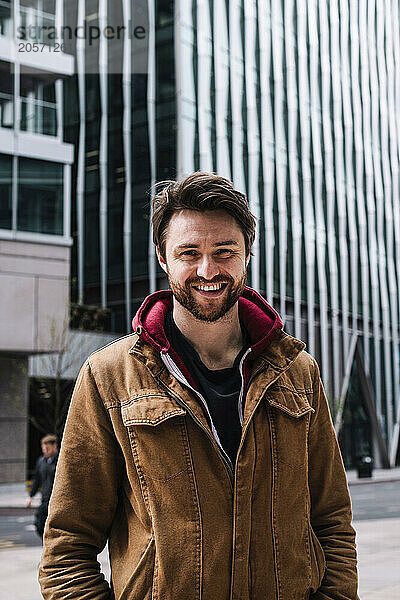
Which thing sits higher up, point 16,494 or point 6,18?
point 6,18

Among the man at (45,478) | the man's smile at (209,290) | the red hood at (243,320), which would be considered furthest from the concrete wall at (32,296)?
the man's smile at (209,290)

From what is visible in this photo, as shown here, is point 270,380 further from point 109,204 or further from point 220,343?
point 109,204

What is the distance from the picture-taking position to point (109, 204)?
1385 inches

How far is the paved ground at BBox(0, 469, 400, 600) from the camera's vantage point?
9866 millimetres

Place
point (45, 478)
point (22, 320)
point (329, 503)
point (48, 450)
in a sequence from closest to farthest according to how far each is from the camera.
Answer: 1. point (329, 503)
2. point (45, 478)
3. point (48, 450)
4. point (22, 320)

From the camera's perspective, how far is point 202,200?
244 cm

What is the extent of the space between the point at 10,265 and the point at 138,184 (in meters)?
8.77

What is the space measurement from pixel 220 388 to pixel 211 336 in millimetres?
154

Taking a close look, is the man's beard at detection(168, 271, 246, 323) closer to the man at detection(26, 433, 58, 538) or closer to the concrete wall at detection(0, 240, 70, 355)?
the man at detection(26, 433, 58, 538)

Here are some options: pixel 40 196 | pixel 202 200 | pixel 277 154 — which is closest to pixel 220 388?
pixel 202 200

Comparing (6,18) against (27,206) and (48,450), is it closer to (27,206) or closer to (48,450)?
(27,206)

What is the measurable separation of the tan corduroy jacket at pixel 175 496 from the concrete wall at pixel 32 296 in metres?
25.2

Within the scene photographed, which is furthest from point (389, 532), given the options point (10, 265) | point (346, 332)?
point (346, 332)

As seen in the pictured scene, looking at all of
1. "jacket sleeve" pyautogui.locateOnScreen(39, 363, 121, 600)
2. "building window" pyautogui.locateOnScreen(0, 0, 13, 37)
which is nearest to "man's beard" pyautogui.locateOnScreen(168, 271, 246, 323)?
"jacket sleeve" pyautogui.locateOnScreen(39, 363, 121, 600)
